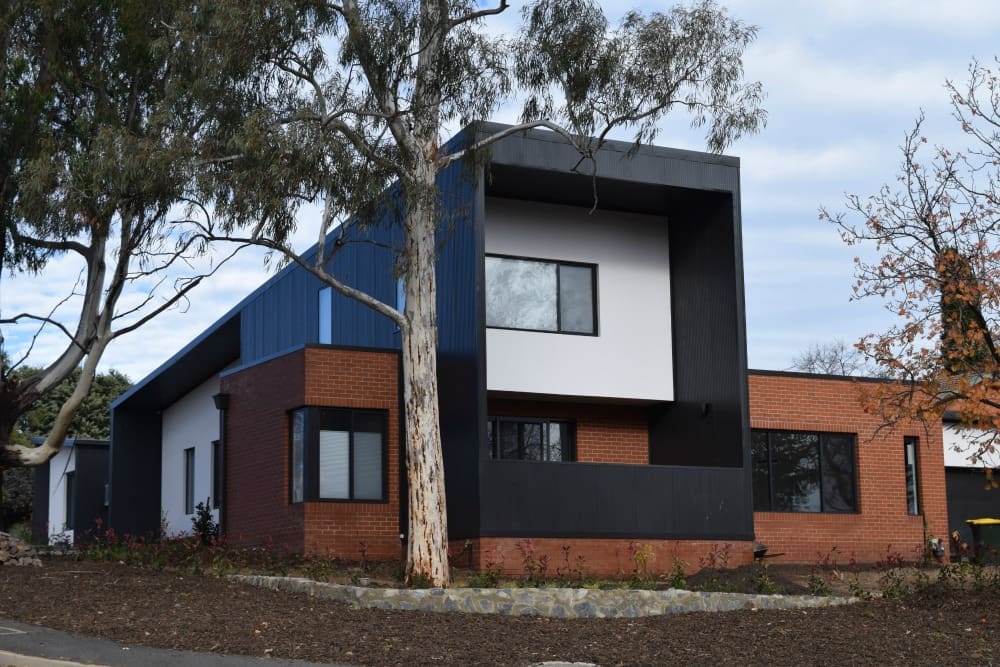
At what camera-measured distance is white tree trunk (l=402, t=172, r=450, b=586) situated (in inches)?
672

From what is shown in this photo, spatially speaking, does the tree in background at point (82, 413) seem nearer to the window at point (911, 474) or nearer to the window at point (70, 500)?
the window at point (70, 500)

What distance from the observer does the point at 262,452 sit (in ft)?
74.6

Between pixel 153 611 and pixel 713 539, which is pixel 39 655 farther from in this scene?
pixel 713 539

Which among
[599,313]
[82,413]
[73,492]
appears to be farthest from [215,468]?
[82,413]

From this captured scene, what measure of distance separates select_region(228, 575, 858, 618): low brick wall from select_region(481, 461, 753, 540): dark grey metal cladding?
13.2 ft

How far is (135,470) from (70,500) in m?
5.44

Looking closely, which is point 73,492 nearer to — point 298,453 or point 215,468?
point 215,468

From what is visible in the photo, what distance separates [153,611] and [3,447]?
26.5ft

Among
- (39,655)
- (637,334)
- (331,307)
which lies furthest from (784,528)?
(39,655)

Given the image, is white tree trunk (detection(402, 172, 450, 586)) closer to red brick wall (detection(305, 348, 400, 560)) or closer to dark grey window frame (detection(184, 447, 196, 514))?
red brick wall (detection(305, 348, 400, 560))

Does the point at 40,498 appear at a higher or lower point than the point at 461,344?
lower

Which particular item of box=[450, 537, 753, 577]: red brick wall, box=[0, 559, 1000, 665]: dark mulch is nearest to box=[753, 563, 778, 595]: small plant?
box=[0, 559, 1000, 665]: dark mulch

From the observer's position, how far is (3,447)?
834 inches

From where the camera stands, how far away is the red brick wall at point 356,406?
68.6ft
